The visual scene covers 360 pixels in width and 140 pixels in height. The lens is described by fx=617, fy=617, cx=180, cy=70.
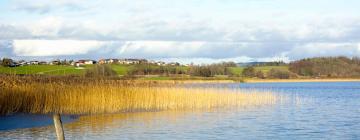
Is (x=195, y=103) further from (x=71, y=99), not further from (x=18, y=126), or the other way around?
(x=18, y=126)

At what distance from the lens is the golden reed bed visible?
1922cm

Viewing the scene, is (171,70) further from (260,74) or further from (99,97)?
(99,97)

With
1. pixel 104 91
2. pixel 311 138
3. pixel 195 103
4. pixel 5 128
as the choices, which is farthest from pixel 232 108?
pixel 5 128

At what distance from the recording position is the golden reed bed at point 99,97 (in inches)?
757

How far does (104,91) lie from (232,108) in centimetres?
675

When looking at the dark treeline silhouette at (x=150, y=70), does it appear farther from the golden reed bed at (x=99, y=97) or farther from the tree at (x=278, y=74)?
the golden reed bed at (x=99, y=97)

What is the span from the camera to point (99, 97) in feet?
73.1

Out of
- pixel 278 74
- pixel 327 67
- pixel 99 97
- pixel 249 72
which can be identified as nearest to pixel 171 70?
pixel 249 72

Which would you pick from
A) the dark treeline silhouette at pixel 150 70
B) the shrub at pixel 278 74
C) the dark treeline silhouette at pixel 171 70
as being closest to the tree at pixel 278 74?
the shrub at pixel 278 74

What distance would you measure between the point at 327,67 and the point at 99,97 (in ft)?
256

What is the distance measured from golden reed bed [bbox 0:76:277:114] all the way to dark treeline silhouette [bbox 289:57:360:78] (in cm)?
6505

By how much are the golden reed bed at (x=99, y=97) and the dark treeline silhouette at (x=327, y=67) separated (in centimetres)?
6505

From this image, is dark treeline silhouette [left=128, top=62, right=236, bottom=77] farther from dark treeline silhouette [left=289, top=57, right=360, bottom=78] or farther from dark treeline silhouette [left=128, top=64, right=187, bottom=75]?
dark treeline silhouette [left=289, top=57, right=360, bottom=78]

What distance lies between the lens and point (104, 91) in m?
22.2
